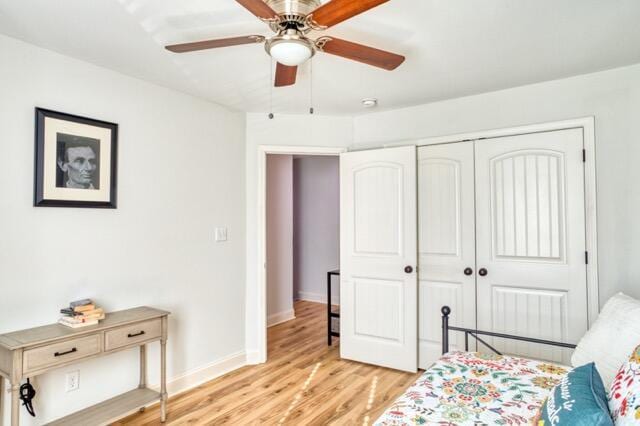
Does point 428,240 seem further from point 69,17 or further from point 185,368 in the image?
point 69,17

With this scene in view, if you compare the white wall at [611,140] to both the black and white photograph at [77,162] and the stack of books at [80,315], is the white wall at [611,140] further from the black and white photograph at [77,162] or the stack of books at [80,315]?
the stack of books at [80,315]

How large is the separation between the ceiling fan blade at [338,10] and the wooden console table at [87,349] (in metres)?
2.09

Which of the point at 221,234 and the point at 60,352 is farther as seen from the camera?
the point at 221,234

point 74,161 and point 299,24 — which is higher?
point 299,24

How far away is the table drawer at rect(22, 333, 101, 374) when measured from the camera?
1.96 m

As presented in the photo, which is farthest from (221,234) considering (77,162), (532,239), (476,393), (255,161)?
(532,239)

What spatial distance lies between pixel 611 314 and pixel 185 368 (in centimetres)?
296

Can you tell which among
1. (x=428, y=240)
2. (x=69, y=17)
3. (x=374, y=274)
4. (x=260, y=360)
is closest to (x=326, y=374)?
(x=260, y=360)

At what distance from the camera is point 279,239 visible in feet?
17.3

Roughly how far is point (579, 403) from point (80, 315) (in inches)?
98.6

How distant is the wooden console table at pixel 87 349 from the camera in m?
1.95

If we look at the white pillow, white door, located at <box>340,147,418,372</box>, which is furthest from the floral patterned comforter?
white door, located at <box>340,147,418,372</box>

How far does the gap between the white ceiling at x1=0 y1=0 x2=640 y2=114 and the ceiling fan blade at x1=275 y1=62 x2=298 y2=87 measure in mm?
265

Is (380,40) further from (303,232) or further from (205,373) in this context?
(303,232)
